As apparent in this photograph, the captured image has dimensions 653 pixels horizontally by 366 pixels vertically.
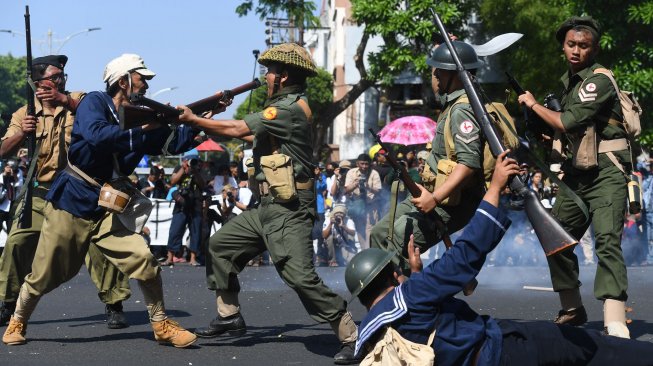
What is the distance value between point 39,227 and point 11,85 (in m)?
81.4

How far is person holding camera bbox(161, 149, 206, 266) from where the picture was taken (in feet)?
54.1

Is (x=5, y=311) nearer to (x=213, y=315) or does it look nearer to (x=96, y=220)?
(x=96, y=220)

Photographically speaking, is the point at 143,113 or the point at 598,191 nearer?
the point at 143,113

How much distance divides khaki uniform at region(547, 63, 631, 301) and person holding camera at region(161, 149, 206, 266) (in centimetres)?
996

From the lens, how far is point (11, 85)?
284 ft

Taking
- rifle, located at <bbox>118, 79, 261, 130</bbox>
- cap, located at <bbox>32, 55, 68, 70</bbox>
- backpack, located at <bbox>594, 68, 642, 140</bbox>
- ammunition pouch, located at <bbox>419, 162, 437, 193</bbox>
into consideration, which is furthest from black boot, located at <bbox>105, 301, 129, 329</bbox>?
backpack, located at <bbox>594, 68, 642, 140</bbox>

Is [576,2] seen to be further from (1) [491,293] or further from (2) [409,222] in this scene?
(2) [409,222]

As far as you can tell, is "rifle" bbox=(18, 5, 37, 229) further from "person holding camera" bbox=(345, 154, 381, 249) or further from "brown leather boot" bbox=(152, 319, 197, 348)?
"person holding camera" bbox=(345, 154, 381, 249)

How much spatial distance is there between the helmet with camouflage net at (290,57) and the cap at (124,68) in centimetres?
88

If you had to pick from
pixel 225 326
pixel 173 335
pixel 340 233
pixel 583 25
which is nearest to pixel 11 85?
pixel 340 233

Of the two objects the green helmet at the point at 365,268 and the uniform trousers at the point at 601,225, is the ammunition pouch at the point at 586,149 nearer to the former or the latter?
the uniform trousers at the point at 601,225

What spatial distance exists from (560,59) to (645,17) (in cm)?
483

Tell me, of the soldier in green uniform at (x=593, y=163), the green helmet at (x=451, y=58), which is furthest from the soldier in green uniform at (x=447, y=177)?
the soldier in green uniform at (x=593, y=163)

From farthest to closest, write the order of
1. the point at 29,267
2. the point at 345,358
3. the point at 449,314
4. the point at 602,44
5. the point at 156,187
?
the point at 602,44 → the point at 156,187 → the point at 29,267 → the point at 345,358 → the point at 449,314
